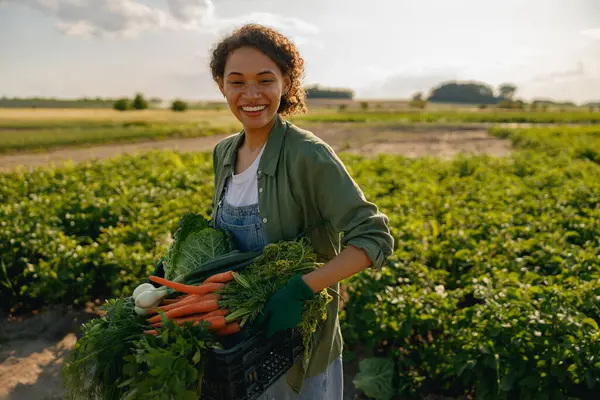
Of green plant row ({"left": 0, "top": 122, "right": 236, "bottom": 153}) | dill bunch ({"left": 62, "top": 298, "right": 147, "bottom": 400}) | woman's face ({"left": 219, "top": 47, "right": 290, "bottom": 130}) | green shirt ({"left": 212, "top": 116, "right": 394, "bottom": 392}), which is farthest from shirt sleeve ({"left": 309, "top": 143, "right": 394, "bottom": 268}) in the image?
green plant row ({"left": 0, "top": 122, "right": 236, "bottom": 153})

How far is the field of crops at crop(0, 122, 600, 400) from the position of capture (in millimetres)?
2820

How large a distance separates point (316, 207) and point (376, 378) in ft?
6.60

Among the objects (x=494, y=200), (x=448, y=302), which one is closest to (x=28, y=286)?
(x=448, y=302)

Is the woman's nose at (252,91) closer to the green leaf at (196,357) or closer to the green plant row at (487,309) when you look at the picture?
the green leaf at (196,357)

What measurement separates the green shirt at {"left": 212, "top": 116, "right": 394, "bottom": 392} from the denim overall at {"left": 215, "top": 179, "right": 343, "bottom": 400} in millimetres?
58

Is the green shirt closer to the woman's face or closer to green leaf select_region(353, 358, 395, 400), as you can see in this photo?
the woman's face

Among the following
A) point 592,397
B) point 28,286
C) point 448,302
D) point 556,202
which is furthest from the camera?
point 556,202

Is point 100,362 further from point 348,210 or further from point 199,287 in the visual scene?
point 348,210

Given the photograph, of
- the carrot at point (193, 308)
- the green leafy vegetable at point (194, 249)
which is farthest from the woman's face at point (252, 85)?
the carrot at point (193, 308)

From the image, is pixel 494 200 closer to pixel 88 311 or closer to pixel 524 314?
pixel 524 314

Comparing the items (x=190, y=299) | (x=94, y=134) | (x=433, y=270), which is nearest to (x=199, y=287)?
(x=190, y=299)

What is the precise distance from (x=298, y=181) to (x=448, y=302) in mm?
2214

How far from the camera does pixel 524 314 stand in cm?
295

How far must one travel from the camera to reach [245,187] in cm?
189
